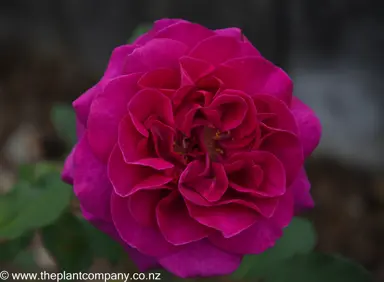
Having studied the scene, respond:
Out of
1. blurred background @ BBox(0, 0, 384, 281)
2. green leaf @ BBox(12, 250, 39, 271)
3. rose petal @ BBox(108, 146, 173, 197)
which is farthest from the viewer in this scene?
blurred background @ BBox(0, 0, 384, 281)

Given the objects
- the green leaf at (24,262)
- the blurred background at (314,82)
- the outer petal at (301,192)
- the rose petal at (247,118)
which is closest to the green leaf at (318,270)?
the outer petal at (301,192)

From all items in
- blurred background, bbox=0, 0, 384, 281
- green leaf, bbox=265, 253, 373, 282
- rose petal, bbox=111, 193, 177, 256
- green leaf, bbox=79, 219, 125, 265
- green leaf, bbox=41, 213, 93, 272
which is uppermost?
rose petal, bbox=111, 193, 177, 256

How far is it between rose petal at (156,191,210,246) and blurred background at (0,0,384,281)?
1015 mm

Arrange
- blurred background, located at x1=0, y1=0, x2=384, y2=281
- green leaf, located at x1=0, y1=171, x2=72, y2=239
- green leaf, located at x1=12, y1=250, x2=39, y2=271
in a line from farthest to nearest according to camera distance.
→ blurred background, located at x1=0, y1=0, x2=384, y2=281 → green leaf, located at x1=12, y1=250, x2=39, y2=271 → green leaf, located at x1=0, y1=171, x2=72, y2=239

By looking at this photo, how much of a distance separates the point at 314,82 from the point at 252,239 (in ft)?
3.98

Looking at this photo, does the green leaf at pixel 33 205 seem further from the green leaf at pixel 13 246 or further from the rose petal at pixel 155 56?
the rose petal at pixel 155 56

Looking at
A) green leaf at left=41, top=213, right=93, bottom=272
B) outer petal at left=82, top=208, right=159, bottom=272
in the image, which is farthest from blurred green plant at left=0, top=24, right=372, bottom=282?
outer petal at left=82, top=208, right=159, bottom=272

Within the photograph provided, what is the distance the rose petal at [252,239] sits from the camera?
1.72 ft

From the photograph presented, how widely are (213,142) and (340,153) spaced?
1.15 meters

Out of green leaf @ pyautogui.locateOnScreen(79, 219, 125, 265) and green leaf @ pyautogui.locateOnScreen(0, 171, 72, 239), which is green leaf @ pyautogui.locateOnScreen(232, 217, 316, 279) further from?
green leaf @ pyautogui.locateOnScreen(0, 171, 72, 239)

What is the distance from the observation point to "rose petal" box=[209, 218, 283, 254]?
52 centimetres

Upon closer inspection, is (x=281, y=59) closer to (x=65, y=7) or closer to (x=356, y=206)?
(x=356, y=206)

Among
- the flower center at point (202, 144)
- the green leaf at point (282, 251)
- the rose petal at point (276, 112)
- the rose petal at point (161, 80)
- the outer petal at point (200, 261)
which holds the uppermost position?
the rose petal at point (161, 80)

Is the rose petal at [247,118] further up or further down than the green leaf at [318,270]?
further up
